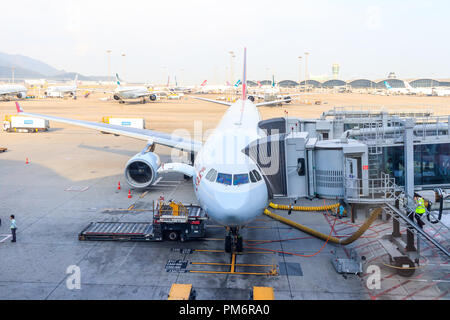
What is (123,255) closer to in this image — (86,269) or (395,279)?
(86,269)

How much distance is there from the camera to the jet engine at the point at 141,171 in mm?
24641

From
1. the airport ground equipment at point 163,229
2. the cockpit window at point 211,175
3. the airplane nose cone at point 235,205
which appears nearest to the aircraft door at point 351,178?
the airplane nose cone at point 235,205

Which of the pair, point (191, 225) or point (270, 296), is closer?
point (270, 296)

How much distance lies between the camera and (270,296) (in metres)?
12.0

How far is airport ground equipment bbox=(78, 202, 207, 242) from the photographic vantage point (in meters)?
16.9

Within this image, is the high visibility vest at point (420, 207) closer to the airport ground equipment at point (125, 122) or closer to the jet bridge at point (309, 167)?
the jet bridge at point (309, 167)

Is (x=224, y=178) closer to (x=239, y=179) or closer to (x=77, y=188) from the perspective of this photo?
(x=239, y=179)

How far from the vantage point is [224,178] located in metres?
13.6

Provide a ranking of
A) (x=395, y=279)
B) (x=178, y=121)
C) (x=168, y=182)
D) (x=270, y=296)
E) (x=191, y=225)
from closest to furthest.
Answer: (x=270, y=296) → (x=395, y=279) → (x=191, y=225) → (x=168, y=182) → (x=178, y=121)

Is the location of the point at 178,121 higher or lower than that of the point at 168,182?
higher

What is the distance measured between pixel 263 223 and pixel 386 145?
8151 millimetres

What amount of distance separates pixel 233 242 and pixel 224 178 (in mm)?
3921

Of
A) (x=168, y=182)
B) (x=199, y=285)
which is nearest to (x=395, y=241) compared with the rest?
(x=199, y=285)

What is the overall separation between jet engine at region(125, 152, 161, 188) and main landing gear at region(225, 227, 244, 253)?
1018 cm
